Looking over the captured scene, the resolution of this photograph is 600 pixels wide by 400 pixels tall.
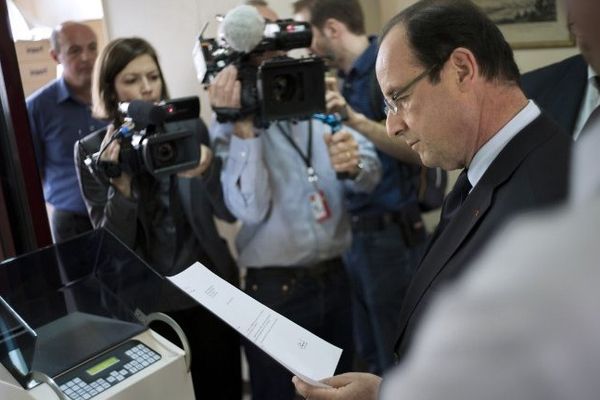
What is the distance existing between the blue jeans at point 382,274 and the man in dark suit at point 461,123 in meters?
1.15

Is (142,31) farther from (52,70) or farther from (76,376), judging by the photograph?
(76,376)

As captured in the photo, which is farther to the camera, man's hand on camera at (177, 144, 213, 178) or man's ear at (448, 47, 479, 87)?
man's hand on camera at (177, 144, 213, 178)

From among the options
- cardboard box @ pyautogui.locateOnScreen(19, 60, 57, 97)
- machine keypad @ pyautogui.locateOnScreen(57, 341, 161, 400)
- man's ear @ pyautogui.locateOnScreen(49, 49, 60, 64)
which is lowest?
machine keypad @ pyautogui.locateOnScreen(57, 341, 161, 400)

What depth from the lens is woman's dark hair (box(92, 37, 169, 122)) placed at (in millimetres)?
1875

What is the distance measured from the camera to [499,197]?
1.10 m

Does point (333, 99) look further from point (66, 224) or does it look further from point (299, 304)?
point (66, 224)

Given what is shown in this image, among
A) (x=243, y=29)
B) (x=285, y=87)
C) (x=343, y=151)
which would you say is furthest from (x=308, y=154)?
(x=243, y=29)

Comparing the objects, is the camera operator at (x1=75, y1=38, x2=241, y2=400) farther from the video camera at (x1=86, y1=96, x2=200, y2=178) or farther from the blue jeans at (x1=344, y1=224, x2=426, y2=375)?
the blue jeans at (x1=344, y1=224, x2=426, y2=375)

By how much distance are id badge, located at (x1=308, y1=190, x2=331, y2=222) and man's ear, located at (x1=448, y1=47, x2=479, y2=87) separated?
38.2 inches

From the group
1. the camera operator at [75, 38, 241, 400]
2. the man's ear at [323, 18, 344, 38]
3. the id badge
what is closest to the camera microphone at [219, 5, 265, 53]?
the camera operator at [75, 38, 241, 400]

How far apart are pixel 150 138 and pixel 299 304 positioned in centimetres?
73

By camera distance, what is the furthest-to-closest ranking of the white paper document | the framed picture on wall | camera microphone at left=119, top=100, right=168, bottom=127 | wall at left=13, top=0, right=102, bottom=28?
the framed picture on wall, wall at left=13, top=0, right=102, bottom=28, camera microphone at left=119, top=100, right=168, bottom=127, the white paper document

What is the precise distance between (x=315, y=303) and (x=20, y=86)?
105 cm

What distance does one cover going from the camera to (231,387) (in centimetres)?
219
